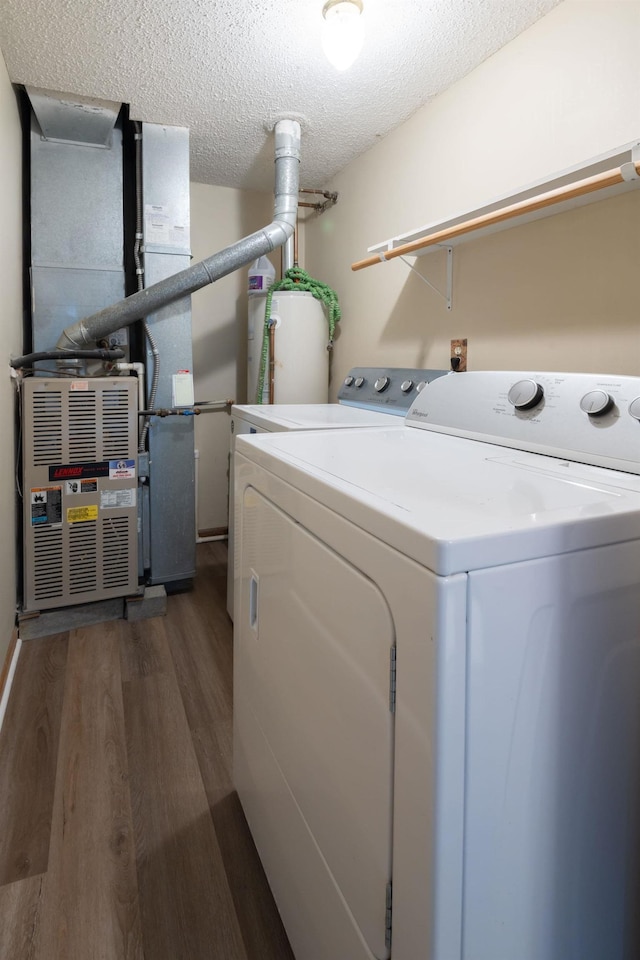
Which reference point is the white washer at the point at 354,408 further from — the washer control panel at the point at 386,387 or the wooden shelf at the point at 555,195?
the wooden shelf at the point at 555,195

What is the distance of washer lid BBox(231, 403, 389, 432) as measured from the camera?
5.37 feet

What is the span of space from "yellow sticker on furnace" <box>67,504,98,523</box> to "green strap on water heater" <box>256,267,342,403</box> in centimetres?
103

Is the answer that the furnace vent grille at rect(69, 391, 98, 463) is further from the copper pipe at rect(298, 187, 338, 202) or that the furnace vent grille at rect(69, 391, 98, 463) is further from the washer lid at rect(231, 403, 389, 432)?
the copper pipe at rect(298, 187, 338, 202)

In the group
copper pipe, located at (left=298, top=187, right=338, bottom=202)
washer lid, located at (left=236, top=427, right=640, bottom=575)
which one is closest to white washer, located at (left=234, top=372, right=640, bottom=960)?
washer lid, located at (left=236, top=427, right=640, bottom=575)

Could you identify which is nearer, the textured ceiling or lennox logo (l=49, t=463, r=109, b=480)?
the textured ceiling

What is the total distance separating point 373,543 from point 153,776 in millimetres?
1258

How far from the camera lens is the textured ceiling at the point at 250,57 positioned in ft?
5.53

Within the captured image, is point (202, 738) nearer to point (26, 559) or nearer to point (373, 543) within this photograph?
point (26, 559)

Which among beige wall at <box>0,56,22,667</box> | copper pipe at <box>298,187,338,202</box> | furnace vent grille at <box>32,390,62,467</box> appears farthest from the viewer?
copper pipe at <box>298,187,338,202</box>

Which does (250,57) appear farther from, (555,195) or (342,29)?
(555,195)

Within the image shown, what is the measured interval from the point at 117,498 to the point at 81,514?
0.17 metres

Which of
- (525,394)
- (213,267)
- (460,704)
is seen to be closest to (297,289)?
(213,267)

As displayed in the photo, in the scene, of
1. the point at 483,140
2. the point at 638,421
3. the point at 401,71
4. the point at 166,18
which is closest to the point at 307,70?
the point at 401,71

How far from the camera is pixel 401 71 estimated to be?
2.00 meters
